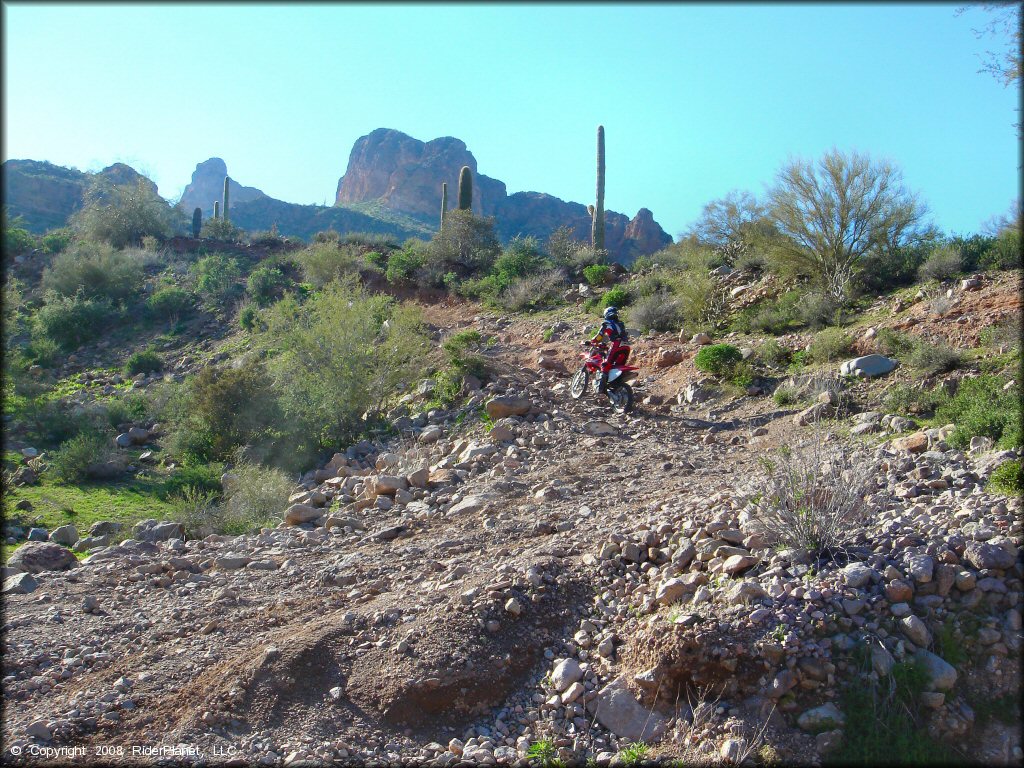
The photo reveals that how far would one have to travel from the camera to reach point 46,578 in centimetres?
716

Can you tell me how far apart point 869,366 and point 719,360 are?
8.01ft

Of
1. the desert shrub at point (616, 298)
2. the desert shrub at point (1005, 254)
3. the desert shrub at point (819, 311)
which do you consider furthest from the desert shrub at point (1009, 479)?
the desert shrub at point (616, 298)

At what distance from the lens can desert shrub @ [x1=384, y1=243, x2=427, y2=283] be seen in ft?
77.0

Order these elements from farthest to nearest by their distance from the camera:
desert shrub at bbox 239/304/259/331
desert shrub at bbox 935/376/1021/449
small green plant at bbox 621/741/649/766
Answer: desert shrub at bbox 239/304/259/331 → desert shrub at bbox 935/376/1021/449 → small green plant at bbox 621/741/649/766

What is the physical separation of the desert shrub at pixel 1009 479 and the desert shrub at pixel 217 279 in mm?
22153

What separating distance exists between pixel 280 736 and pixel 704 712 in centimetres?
255

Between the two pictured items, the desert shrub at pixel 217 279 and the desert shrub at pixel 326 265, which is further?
the desert shrub at pixel 217 279

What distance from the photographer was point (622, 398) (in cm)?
1198

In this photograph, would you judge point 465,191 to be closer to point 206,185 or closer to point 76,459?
point 76,459

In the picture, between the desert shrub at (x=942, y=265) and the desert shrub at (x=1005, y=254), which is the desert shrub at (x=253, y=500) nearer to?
the desert shrub at (x=942, y=265)

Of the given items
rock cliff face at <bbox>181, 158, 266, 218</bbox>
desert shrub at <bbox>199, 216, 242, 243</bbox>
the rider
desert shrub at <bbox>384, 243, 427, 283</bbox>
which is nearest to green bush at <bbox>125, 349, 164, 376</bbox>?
desert shrub at <bbox>384, 243, 427, 283</bbox>

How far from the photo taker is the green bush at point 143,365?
797 inches

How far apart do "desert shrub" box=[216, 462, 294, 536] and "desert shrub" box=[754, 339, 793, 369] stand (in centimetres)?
787

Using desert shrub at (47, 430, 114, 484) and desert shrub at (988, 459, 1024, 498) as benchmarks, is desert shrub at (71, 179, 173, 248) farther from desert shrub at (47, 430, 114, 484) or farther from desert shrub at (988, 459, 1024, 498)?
desert shrub at (988, 459, 1024, 498)
